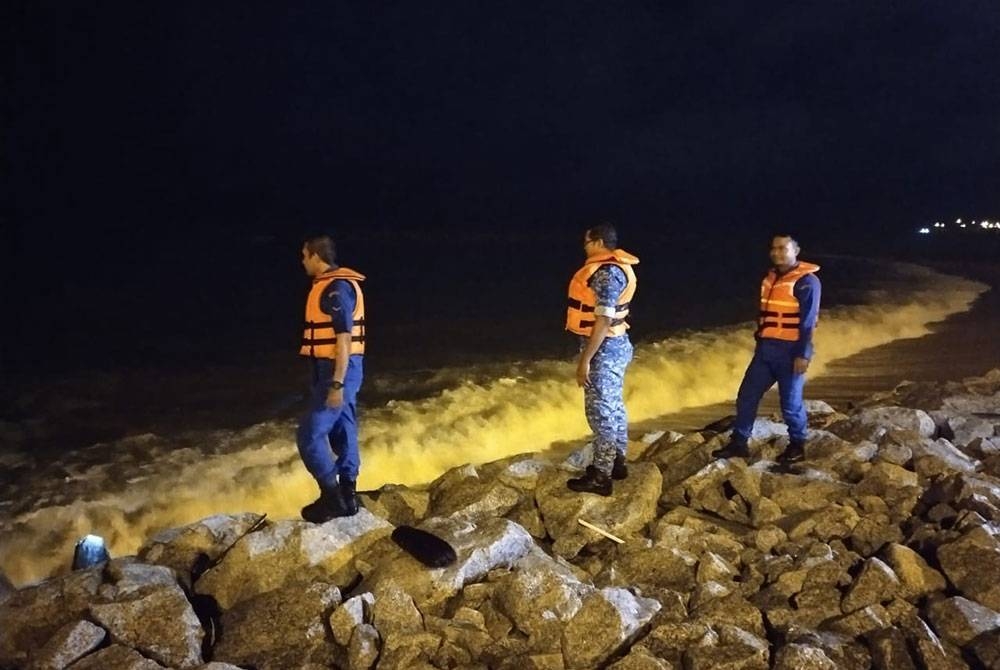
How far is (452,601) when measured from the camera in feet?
15.3

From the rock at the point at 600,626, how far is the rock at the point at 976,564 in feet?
5.22

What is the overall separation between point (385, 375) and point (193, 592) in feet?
36.5

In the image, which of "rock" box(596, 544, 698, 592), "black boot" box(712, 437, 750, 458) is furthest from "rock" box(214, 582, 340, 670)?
"black boot" box(712, 437, 750, 458)

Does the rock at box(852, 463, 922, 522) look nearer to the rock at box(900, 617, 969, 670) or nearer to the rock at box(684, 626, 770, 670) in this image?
the rock at box(900, 617, 969, 670)

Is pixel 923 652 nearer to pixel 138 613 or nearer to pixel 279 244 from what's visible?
pixel 138 613

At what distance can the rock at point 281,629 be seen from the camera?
4305 millimetres

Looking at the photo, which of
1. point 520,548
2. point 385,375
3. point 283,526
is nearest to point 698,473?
point 520,548

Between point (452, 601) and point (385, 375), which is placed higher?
point (452, 601)

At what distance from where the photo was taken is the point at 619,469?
621 centimetres

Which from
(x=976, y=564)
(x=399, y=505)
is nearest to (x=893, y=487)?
(x=976, y=564)

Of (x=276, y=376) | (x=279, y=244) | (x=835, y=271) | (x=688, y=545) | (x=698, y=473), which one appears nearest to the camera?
(x=688, y=545)

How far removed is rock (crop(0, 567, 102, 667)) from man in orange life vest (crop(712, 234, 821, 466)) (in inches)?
180

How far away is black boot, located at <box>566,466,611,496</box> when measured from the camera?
599cm

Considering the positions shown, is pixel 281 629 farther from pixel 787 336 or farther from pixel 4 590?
pixel 787 336
